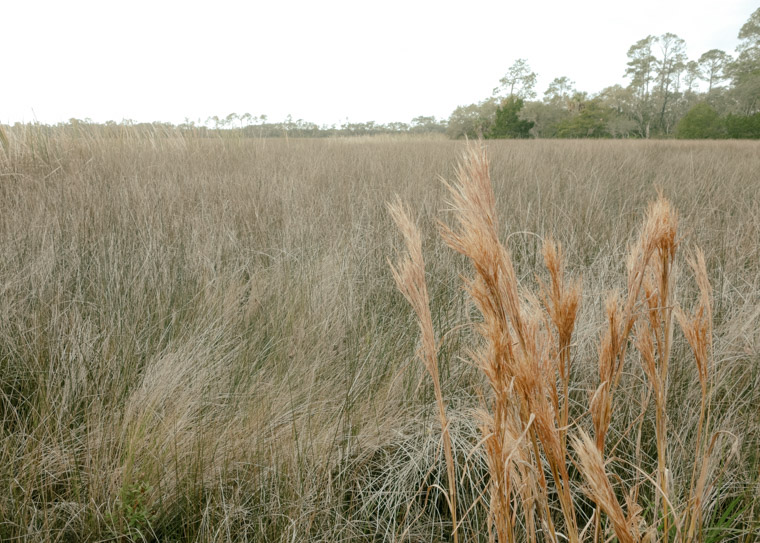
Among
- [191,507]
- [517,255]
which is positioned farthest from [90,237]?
[517,255]

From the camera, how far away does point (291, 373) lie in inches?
74.8

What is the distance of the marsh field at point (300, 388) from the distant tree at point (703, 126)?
24008mm

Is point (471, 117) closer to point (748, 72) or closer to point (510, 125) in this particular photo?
point (510, 125)

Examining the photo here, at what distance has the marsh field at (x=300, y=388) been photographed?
125 centimetres

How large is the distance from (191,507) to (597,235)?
3362 mm

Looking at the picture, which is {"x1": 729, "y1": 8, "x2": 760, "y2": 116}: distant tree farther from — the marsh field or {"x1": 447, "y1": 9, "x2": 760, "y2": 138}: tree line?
the marsh field

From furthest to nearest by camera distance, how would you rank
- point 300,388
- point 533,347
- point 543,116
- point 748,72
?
point 543,116, point 748,72, point 300,388, point 533,347

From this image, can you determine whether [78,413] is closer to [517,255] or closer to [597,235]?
[517,255]

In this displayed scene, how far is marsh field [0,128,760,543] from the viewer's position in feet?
4.11

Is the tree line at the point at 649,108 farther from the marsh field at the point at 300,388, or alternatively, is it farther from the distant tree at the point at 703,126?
the marsh field at the point at 300,388

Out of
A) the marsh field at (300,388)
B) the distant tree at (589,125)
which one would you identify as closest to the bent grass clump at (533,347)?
the marsh field at (300,388)

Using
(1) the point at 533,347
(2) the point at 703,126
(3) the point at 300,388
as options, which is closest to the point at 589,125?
(2) the point at 703,126

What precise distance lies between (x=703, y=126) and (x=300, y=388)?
2812 cm

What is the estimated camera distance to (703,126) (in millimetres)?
23172
